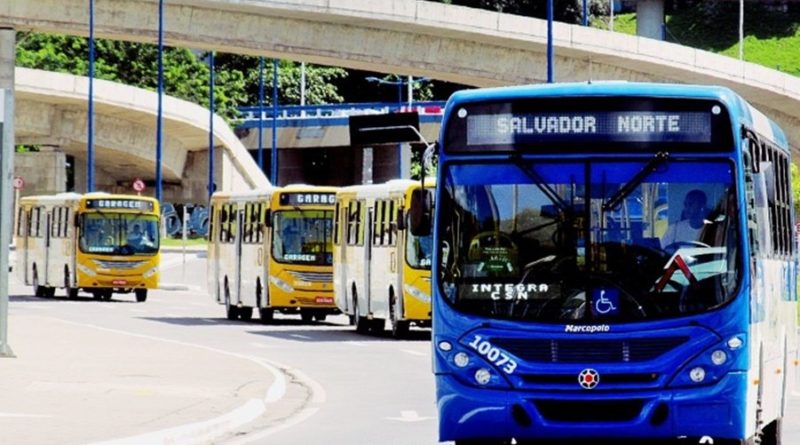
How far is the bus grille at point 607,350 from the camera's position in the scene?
14.4 m

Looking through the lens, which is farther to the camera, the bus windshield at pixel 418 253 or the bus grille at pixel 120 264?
the bus grille at pixel 120 264

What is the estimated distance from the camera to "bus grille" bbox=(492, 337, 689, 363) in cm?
1438

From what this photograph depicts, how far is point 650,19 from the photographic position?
137m

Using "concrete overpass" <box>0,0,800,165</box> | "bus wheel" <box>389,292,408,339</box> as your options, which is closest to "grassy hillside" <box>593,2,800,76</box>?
"concrete overpass" <box>0,0,800,165</box>

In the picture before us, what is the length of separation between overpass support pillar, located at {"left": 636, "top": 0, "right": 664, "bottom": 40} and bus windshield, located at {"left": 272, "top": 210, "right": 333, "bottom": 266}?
9583 cm

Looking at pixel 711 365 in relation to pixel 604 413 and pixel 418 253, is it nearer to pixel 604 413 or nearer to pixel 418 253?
pixel 604 413

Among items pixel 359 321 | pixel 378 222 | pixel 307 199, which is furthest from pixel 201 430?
pixel 307 199

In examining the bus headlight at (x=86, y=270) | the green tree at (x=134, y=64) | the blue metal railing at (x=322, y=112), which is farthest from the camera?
the blue metal railing at (x=322, y=112)

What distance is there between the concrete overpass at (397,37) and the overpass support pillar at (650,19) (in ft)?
218

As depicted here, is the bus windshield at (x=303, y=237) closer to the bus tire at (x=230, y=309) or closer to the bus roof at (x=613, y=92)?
the bus tire at (x=230, y=309)

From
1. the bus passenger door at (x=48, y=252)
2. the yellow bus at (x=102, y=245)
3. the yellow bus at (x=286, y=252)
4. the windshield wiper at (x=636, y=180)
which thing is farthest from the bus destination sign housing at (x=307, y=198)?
the windshield wiper at (x=636, y=180)

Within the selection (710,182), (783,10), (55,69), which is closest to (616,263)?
(710,182)

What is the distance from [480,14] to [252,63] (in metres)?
74.2

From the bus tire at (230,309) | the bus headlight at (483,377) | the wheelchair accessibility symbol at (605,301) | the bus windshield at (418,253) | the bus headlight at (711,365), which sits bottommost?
the bus tire at (230,309)
